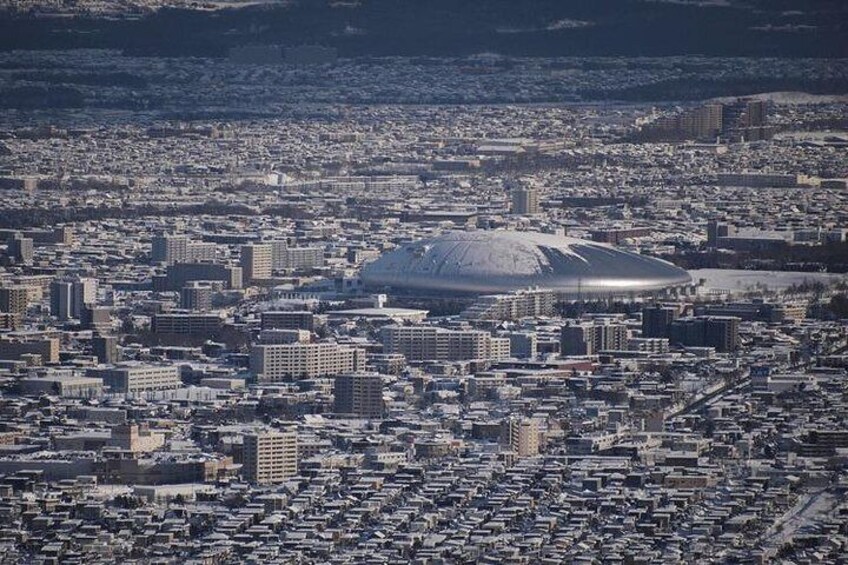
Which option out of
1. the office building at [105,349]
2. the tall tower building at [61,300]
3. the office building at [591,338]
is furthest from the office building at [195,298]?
the office building at [591,338]

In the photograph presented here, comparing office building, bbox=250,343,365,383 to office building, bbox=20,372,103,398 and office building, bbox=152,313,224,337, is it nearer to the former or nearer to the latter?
→ office building, bbox=20,372,103,398

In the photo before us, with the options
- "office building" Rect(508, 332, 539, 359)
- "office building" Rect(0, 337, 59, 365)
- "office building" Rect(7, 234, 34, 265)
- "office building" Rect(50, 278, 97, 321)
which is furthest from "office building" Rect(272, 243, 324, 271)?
"office building" Rect(0, 337, 59, 365)

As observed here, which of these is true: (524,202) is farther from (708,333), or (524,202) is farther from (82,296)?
(708,333)

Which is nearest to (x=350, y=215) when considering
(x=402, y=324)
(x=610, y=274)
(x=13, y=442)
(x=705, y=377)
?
(x=610, y=274)

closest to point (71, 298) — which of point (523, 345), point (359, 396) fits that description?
point (523, 345)

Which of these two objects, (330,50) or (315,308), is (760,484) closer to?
(315,308)

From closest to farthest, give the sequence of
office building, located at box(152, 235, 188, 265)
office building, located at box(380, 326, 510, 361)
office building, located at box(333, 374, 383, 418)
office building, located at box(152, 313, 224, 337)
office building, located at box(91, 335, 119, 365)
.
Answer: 1. office building, located at box(333, 374, 383, 418)
2. office building, located at box(91, 335, 119, 365)
3. office building, located at box(380, 326, 510, 361)
4. office building, located at box(152, 313, 224, 337)
5. office building, located at box(152, 235, 188, 265)
